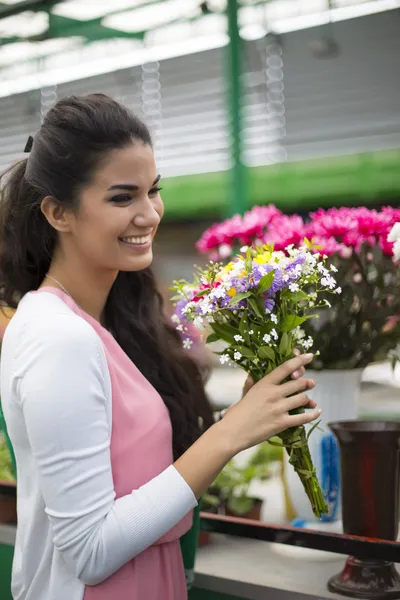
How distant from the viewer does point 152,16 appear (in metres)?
4.36

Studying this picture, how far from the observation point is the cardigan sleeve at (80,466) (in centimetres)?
112

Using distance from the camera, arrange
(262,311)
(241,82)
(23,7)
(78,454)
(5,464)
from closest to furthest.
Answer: (78,454), (262,311), (5,464), (241,82), (23,7)

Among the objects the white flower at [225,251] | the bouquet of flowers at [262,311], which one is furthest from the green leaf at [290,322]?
the white flower at [225,251]

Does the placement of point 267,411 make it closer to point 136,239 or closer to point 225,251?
point 136,239

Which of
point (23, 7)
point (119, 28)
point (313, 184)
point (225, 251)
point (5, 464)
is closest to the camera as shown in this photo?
point (225, 251)

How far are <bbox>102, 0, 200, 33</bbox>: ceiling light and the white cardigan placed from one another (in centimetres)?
346

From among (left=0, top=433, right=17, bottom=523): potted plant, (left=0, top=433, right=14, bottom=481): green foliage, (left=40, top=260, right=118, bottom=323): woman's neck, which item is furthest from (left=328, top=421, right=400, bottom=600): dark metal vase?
(left=0, top=433, right=14, bottom=481): green foliage

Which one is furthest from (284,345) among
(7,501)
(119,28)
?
(119,28)

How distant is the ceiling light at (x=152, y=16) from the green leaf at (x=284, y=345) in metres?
3.41

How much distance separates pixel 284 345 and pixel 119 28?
12.2ft

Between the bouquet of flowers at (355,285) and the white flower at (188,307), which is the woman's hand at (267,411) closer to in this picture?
the white flower at (188,307)

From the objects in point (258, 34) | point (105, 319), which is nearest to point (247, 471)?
point (105, 319)

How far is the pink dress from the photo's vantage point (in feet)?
4.02

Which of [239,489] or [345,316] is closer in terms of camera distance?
[345,316]
